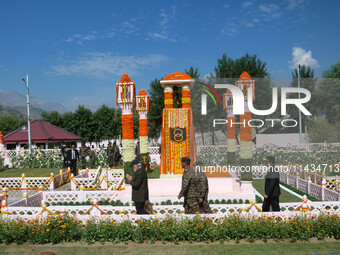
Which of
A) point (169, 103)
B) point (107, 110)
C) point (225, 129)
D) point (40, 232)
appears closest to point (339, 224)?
point (40, 232)

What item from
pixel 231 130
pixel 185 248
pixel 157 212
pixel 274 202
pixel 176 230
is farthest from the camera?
pixel 231 130

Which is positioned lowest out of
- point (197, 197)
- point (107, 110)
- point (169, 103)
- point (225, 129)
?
point (197, 197)

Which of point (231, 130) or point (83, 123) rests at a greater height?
point (83, 123)

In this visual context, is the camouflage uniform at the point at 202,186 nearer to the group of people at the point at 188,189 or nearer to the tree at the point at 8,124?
the group of people at the point at 188,189

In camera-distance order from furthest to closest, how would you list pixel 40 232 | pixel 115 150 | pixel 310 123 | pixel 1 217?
pixel 115 150 < pixel 310 123 < pixel 1 217 < pixel 40 232

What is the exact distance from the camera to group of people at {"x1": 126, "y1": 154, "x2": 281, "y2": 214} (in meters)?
6.22

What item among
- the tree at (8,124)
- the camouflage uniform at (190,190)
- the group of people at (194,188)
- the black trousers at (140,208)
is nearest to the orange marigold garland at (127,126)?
the group of people at (194,188)

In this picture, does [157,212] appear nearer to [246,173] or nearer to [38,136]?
[246,173]

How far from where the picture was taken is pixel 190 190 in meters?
6.33

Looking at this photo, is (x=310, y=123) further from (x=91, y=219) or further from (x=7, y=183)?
(x=7, y=183)

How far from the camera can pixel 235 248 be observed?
5.62 metres

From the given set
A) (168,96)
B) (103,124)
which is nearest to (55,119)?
(103,124)

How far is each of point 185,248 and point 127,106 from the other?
7.66 m

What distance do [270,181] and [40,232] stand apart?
5.53 m
